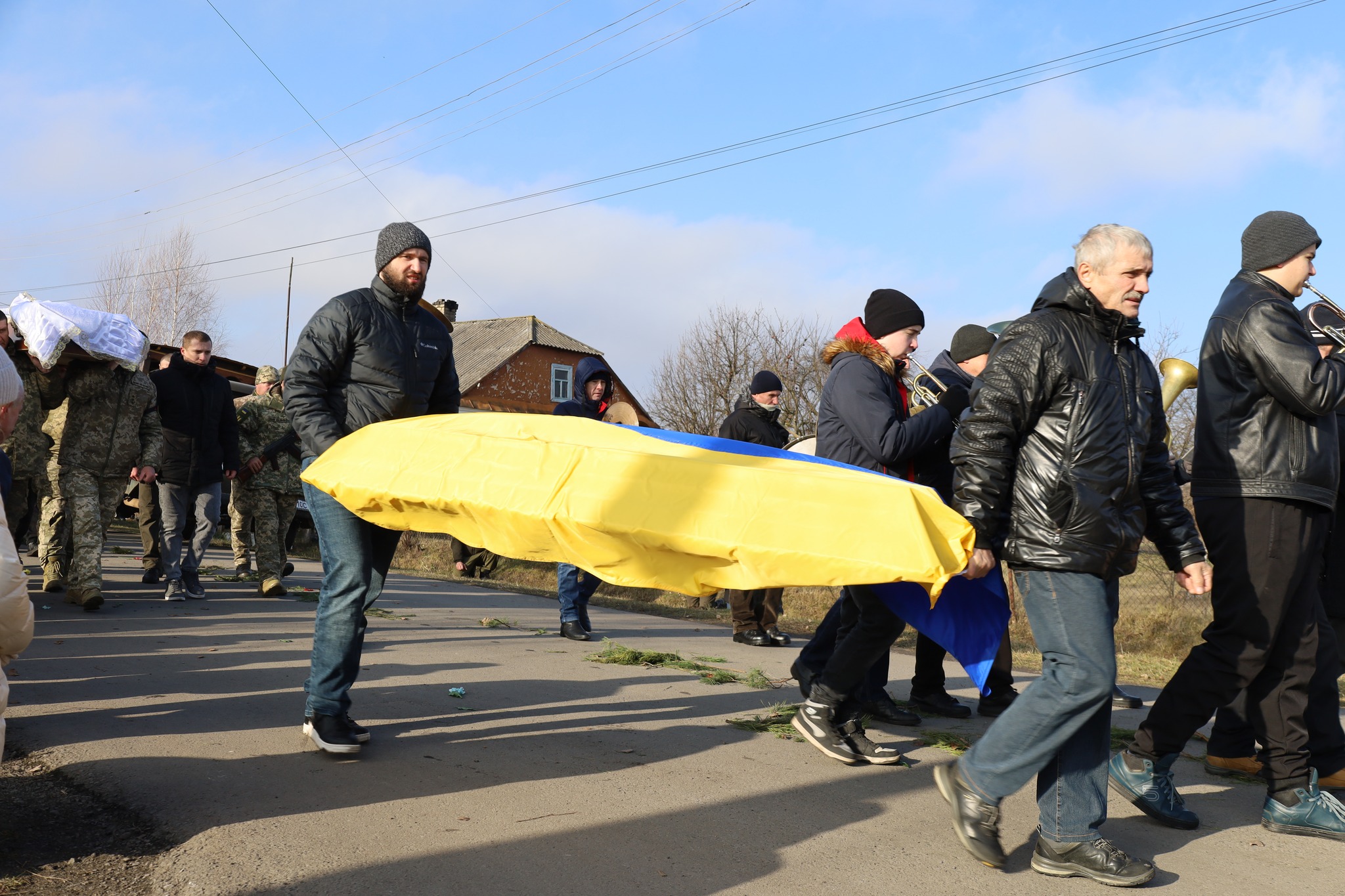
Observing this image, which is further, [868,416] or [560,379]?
[560,379]

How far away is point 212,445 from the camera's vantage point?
996 centimetres

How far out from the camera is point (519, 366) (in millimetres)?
51625

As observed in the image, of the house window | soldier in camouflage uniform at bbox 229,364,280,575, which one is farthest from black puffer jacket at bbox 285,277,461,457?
the house window

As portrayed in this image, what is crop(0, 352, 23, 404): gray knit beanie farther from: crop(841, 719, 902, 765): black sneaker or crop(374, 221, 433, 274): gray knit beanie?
crop(841, 719, 902, 765): black sneaker

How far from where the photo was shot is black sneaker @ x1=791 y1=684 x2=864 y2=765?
15.9ft

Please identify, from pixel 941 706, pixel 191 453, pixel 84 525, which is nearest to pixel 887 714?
pixel 941 706

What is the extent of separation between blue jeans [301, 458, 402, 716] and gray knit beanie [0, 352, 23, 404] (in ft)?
3.91

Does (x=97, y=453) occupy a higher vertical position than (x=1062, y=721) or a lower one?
higher

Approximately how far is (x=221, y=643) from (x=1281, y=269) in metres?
6.46

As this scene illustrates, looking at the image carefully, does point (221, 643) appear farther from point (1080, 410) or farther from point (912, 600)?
point (1080, 410)

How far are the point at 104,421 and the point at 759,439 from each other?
5325 mm

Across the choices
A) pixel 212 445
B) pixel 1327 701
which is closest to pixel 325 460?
pixel 1327 701

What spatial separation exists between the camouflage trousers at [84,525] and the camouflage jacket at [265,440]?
2.23m

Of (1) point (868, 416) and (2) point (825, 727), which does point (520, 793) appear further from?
(1) point (868, 416)
